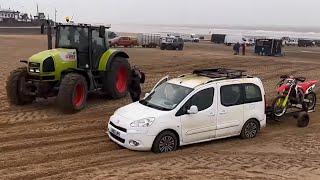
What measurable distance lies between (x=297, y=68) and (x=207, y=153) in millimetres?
20401

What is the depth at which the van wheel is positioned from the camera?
1124 cm

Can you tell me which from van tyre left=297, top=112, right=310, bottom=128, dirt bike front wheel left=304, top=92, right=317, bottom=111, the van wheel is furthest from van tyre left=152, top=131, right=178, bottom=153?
dirt bike front wheel left=304, top=92, right=317, bottom=111

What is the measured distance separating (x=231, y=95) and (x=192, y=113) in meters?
1.36

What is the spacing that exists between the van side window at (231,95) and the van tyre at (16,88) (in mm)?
6134

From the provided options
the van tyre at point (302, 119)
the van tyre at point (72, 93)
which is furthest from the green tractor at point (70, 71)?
the van tyre at point (302, 119)

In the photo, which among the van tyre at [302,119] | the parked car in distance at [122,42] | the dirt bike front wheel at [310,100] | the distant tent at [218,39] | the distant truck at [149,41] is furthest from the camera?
the distant tent at [218,39]

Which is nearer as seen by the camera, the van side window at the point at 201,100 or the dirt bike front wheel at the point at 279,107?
the van side window at the point at 201,100

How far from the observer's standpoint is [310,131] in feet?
40.9

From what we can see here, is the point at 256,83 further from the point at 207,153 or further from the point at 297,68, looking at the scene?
the point at 297,68

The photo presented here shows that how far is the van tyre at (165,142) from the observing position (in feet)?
31.8

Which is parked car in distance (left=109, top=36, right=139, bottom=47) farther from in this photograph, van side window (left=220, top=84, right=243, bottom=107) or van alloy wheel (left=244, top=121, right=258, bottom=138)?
van side window (left=220, top=84, right=243, bottom=107)

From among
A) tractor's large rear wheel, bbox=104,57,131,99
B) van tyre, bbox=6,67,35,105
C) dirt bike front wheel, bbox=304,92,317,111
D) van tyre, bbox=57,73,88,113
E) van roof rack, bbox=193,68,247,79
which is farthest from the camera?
tractor's large rear wheel, bbox=104,57,131,99

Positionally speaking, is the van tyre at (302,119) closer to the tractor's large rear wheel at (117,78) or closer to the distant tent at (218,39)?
the tractor's large rear wheel at (117,78)

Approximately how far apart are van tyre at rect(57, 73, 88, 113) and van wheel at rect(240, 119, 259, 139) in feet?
15.4
